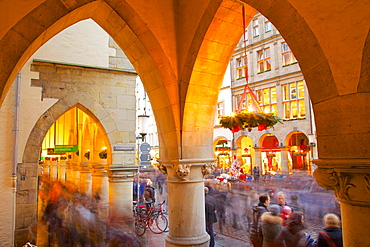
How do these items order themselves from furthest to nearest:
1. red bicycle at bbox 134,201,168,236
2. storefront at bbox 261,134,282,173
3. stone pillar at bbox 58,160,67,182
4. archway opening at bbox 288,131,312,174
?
storefront at bbox 261,134,282,173 → stone pillar at bbox 58,160,67,182 → archway opening at bbox 288,131,312,174 → red bicycle at bbox 134,201,168,236

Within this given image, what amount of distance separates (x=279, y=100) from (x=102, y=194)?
12.2 meters

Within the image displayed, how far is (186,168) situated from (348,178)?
2.14 meters

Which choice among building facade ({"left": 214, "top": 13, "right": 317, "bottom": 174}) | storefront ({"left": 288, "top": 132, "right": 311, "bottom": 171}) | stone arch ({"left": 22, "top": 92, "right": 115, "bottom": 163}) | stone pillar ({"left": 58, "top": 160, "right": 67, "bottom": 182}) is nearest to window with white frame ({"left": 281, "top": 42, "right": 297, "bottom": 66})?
building facade ({"left": 214, "top": 13, "right": 317, "bottom": 174})

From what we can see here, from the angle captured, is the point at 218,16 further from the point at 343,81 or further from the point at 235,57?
the point at 235,57

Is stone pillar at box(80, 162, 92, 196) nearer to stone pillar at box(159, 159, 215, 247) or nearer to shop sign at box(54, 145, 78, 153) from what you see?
shop sign at box(54, 145, 78, 153)

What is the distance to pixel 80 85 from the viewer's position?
7.29m

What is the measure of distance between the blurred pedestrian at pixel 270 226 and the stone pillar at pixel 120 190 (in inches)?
154

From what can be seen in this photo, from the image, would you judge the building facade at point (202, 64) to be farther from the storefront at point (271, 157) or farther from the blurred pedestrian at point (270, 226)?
Result: the storefront at point (271, 157)

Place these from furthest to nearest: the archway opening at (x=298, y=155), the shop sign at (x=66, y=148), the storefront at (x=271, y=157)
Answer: the storefront at (x=271, y=157), the archway opening at (x=298, y=155), the shop sign at (x=66, y=148)

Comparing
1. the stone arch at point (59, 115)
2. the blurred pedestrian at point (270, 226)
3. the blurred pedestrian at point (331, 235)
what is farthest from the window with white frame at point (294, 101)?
the blurred pedestrian at point (331, 235)

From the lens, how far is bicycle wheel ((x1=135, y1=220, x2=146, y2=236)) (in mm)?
7563

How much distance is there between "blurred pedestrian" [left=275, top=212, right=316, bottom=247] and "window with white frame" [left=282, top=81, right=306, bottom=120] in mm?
13707

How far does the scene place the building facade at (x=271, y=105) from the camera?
1669 centimetres

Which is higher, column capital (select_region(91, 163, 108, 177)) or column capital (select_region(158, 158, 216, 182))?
column capital (select_region(158, 158, 216, 182))
